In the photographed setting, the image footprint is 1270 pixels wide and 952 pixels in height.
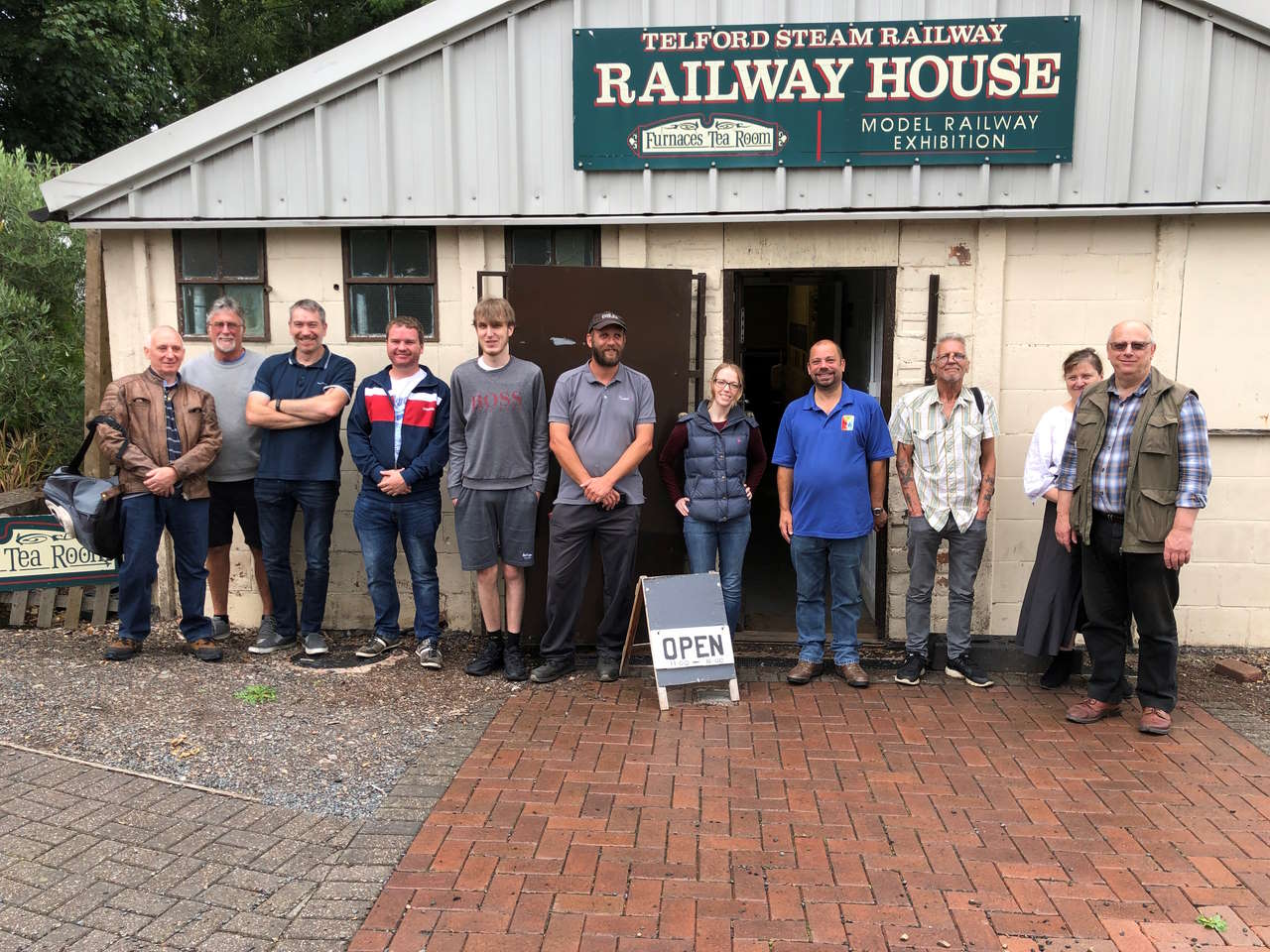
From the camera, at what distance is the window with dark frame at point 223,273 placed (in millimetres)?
6391

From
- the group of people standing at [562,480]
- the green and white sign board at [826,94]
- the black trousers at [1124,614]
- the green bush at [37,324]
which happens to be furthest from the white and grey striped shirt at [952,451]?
the green bush at [37,324]

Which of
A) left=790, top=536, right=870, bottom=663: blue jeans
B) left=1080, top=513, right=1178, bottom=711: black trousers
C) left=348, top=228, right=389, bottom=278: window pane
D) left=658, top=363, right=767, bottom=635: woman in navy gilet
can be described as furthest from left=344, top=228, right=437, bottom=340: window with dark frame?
left=1080, top=513, right=1178, bottom=711: black trousers

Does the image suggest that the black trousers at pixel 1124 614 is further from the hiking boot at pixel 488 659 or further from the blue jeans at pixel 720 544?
the hiking boot at pixel 488 659

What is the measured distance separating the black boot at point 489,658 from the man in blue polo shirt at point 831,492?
5.90 feet

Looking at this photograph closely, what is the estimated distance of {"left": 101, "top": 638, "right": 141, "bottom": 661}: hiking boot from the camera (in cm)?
588

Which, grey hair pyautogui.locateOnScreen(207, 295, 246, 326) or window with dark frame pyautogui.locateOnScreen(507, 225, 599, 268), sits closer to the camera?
grey hair pyautogui.locateOnScreen(207, 295, 246, 326)

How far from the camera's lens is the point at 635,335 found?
5.98 meters

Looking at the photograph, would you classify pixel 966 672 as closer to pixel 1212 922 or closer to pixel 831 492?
pixel 831 492

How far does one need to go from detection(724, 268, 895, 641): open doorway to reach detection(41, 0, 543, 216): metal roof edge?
233cm

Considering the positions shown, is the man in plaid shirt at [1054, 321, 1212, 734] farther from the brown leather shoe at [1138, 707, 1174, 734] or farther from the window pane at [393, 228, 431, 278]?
the window pane at [393, 228, 431, 278]

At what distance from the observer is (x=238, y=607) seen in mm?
6719

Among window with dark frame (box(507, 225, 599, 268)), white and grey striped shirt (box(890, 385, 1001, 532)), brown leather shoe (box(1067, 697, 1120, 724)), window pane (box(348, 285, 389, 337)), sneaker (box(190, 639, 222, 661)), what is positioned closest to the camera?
brown leather shoe (box(1067, 697, 1120, 724))

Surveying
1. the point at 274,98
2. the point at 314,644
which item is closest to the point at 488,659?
the point at 314,644

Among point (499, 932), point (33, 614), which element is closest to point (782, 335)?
point (33, 614)
